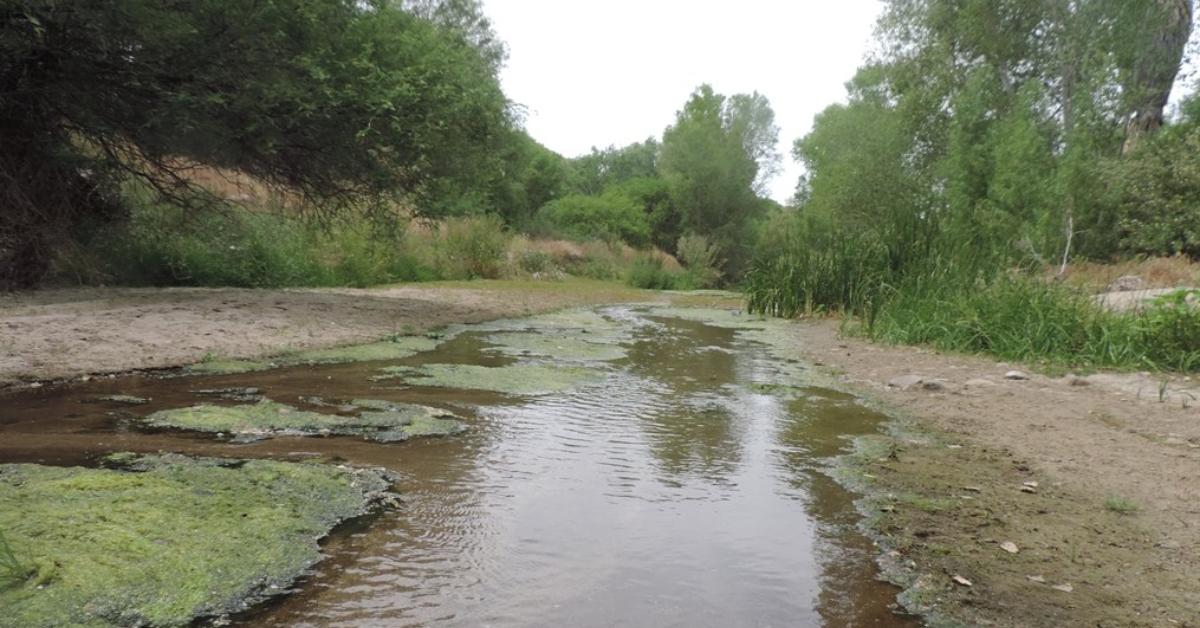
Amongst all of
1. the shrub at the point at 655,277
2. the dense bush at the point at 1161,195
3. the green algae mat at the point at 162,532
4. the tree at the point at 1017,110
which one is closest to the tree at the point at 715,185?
→ the shrub at the point at 655,277

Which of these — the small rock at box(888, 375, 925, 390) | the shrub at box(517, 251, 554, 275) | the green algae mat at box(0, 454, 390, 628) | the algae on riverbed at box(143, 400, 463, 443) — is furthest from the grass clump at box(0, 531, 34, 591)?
the shrub at box(517, 251, 554, 275)

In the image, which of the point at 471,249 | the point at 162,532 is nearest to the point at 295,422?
the point at 162,532

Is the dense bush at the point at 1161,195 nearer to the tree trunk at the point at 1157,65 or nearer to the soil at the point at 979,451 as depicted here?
the tree trunk at the point at 1157,65

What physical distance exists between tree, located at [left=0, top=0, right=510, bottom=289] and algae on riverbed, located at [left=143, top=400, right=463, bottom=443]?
436cm

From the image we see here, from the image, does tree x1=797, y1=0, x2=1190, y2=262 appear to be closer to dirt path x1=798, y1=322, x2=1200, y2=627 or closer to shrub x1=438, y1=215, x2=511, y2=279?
dirt path x1=798, y1=322, x2=1200, y2=627

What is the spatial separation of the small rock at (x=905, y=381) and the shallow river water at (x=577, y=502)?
59 cm

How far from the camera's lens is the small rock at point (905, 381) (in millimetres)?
5777

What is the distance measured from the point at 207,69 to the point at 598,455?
647cm

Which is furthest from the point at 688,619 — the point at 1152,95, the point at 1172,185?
the point at 1152,95

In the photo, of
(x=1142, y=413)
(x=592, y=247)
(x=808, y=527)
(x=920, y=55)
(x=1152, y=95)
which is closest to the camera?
(x=808, y=527)

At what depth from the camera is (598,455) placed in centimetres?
355

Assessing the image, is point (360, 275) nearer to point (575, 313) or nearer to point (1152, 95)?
point (575, 313)

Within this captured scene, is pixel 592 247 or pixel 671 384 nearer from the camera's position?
pixel 671 384

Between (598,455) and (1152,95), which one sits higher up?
(1152,95)
